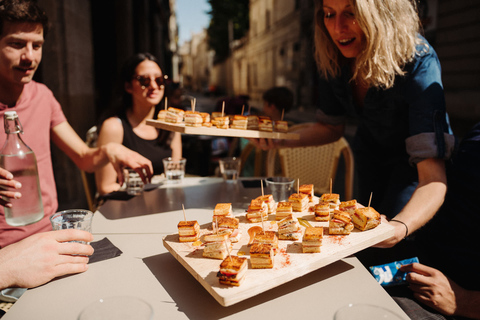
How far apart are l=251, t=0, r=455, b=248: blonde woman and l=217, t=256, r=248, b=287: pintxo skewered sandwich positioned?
763 mm

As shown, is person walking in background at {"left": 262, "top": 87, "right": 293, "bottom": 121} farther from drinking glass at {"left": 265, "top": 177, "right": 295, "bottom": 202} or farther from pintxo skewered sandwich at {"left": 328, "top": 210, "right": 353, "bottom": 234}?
pintxo skewered sandwich at {"left": 328, "top": 210, "right": 353, "bottom": 234}

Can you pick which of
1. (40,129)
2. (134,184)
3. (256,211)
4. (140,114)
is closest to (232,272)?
(256,211)

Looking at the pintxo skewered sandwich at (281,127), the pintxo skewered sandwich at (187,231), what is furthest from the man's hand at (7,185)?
the pintxo skewered sandwich at (281,127)

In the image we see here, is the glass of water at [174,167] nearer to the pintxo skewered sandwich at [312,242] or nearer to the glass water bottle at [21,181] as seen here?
the glass water bottle at [21,181]

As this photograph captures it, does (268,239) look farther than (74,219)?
No

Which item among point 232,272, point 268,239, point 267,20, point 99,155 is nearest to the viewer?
point 232,272

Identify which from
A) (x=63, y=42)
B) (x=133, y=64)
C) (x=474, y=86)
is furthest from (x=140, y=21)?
(x=474, y=86)

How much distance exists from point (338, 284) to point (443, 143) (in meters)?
1.09

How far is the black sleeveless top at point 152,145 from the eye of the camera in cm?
333

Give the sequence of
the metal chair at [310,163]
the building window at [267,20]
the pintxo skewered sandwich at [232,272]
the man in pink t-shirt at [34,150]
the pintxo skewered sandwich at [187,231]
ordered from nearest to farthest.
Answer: the pintxo skewered sandwich at [232,272] < the man in pink t-shirt at [34,150] < the pintxo skewered sandwich at [187,231] < the metal chair at [310,163] < the building window at [267,20]

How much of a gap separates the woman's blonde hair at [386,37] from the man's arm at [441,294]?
1.07 m

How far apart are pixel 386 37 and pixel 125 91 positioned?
8.31 feet

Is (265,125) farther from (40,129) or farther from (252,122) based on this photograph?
(40,129)

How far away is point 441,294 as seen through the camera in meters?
1.54
